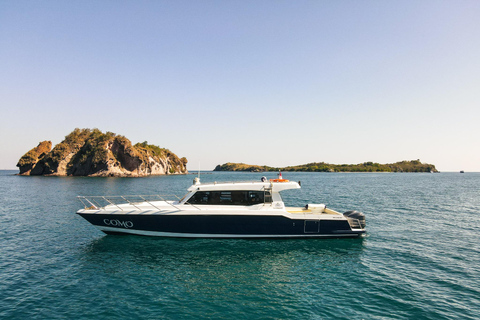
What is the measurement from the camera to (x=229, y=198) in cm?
1518

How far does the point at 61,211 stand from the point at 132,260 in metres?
17.1

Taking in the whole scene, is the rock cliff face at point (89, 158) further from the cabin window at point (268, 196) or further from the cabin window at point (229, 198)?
the cabin window at point (268, 196)

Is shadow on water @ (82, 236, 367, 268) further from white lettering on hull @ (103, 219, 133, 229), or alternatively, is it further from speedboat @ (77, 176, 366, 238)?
white lettering on hull @ (103, 219, 133, 229)

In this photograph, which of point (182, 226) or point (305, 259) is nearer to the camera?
point (305, 259)

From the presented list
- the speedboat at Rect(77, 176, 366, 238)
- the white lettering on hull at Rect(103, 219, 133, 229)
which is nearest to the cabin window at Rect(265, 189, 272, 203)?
the speedboat at Rect(77, 176, 366, 238)

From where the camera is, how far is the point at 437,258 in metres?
12.6

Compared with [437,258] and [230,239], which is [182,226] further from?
[437,258]

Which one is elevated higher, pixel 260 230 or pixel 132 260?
pixel 260 230

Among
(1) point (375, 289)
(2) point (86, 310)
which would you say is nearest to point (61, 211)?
(2) point (86, 310)

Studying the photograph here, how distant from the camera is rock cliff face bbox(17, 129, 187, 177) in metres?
96.2

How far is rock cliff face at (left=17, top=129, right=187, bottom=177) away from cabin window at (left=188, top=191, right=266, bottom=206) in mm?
92504

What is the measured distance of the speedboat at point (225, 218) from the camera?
1434cm

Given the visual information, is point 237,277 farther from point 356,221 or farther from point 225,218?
point 356,221

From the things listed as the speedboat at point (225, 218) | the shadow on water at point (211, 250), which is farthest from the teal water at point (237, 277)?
the speedboat at point (225, 218)
